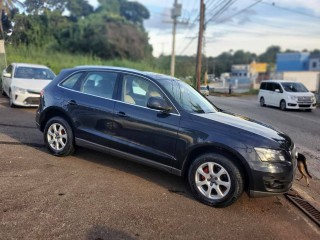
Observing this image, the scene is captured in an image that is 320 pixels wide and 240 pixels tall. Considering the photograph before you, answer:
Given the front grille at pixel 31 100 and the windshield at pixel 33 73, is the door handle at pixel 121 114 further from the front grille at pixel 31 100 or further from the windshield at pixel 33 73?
the windshield at pixel 33 73

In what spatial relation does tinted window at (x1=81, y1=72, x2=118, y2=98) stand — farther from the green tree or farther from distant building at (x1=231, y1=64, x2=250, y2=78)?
distant building at (x1=231, y1=64, x2=250, y2=78)

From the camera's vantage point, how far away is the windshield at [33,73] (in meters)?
13.8

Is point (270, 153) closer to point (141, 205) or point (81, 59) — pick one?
point (141, 205)

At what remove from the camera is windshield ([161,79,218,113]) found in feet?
19.0

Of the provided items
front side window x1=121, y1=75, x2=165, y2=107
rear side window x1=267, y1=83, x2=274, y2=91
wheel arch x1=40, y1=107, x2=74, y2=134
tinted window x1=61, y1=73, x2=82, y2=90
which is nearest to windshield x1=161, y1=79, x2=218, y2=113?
front side window x1=121, y1=75, x2=165, y2=107

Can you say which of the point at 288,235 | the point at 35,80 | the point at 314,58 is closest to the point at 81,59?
the point at 35,80

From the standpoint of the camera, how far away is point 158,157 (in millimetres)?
5566

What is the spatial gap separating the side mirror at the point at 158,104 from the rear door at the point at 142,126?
0.07 meters

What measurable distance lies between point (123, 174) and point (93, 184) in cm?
72

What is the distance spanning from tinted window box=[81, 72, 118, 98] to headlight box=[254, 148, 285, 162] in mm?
2585

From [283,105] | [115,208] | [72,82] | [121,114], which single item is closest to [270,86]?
[283,105]

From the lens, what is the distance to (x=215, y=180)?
5148 millimetres

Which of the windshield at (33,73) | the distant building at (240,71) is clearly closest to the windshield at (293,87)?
the windshield at (33,73)

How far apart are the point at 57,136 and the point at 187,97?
2437 millimetres
